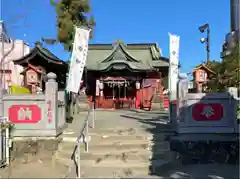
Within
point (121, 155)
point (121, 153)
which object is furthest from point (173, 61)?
point (121, 155)

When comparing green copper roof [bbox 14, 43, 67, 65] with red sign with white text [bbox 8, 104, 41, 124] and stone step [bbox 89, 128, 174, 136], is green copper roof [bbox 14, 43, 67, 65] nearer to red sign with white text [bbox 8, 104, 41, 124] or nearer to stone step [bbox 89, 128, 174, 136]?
stone step [bbox 89, 128, 174, 136]

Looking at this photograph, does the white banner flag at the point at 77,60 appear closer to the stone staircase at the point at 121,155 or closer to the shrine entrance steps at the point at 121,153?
the shrine entrance steps at the point at 121,153

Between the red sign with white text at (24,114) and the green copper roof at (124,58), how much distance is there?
14.1m

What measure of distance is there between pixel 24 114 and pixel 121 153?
3.29m

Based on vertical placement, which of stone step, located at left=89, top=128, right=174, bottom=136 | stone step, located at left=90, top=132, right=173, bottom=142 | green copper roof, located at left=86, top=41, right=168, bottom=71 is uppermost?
green copper roof, located at left=86, top=41, right=168, bottom=71

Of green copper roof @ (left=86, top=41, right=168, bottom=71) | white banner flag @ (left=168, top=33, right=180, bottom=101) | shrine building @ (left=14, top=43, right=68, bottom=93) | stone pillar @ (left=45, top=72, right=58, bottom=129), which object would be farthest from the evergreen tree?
stone pillar @ (left=45, top=72, right=58, bottom=129)

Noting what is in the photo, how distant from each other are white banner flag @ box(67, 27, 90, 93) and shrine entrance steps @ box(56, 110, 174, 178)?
2142mm

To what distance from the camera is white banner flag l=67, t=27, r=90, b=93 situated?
12.7 m

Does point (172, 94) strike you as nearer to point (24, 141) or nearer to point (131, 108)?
point (24, 141)

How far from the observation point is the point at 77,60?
13039mm

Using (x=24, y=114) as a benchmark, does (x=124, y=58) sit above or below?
above

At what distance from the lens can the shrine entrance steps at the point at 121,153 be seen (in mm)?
8594

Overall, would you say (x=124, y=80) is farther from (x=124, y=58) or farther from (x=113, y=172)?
(x=113, y=172)

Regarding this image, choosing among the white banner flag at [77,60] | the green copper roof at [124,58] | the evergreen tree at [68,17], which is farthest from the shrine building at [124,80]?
the white banner flag at [77,60]
